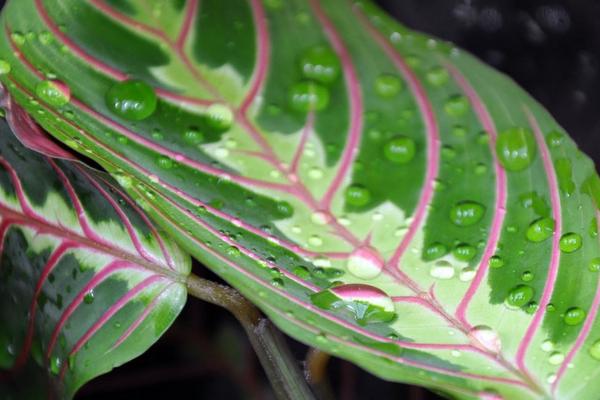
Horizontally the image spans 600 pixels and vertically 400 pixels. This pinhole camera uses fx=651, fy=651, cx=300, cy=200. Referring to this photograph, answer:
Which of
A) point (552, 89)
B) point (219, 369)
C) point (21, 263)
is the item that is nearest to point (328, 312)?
point (21, 263)

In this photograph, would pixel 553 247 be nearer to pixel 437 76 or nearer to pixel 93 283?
pixel 437 76

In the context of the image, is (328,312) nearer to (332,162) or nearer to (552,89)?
(332,162)

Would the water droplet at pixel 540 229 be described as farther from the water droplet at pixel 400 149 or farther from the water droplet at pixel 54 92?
the water droplet at pixel 54 92

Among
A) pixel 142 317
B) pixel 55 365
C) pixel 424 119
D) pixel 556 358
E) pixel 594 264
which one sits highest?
pixel 424 119

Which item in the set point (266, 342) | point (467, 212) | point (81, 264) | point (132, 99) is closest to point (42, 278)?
point (81, 264)

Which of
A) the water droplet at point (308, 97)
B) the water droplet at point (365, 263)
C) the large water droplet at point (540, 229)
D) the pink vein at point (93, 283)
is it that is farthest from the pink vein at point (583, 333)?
the pink vein at point (93, 283)

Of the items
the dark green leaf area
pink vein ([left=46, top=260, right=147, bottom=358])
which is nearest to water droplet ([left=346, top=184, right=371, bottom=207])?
the dark green leaf area
